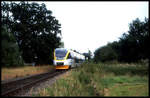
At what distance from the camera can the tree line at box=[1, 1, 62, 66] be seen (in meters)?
34.5

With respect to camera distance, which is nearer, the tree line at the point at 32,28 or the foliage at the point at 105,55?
the foliage at the point at 105,55

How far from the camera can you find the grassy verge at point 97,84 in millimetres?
8397

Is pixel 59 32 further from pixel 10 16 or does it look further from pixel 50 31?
pixel 10 16

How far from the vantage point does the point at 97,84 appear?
1047cm

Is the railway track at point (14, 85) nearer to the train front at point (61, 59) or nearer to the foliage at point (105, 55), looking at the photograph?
the foliage at point (105, 55)

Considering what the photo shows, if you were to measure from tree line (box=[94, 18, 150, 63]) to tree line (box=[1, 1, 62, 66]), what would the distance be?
9.38 metres

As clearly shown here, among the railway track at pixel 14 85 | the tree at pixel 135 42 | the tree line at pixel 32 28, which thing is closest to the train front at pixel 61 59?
the tree line at pixel 32 28

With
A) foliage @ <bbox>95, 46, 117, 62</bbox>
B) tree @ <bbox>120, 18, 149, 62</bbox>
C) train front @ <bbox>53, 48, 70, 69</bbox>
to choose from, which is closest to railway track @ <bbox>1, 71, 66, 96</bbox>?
foliage @ <bbox>95, 46, 117, 62</bbox>

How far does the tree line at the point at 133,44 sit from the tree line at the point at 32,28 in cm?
938

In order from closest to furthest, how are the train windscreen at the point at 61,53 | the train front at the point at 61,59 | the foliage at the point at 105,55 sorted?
the foliage at the point at 105,55, the train front at the point at 61,59, the train windscreen at the point at 61,53

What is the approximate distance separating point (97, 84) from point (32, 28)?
27.6m

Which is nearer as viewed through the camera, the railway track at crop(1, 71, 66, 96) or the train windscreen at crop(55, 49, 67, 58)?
the railway track at crop(1, 71, 66, 96)

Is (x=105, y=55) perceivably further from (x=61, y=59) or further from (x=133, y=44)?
(x=133, y=44)

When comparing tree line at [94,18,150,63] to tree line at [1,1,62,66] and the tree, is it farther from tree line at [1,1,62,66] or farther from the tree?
tree line at [1,1,62,66]
